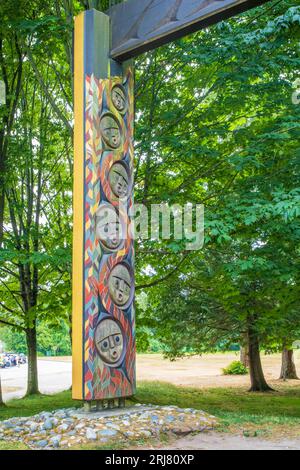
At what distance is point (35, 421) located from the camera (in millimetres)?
7027

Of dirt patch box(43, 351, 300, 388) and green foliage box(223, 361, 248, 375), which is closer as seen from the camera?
dirt patch box(43, 351, 300, 388)

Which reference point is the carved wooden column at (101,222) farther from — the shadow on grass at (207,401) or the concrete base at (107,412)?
the shadow on grass at (207,401)

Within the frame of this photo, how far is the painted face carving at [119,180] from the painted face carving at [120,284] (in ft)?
3.33

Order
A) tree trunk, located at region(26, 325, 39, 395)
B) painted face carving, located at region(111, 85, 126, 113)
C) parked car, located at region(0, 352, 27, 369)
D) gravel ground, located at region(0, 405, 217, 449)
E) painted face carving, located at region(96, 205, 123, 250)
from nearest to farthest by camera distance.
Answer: gravel ground, located at region(0, 405, 217, 449) < painted face carving, located at region(96, 205, 123, 250) < painted face carving, located at region(111, 85, 126, 113) < tree trunk, located at region(26, 325, 39, 395) < parked car, located at region(0, 352, 27, 369)

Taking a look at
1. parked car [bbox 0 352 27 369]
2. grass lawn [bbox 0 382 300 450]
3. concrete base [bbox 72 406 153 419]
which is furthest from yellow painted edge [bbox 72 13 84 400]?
parked car [bbox 0 352 27 369]

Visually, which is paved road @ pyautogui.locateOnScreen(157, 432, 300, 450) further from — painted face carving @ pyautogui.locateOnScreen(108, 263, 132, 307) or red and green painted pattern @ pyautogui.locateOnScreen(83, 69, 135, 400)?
painted face carving @ pyautogui.locateOnScreen(108, 263, 132, 307)

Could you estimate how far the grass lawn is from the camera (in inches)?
271

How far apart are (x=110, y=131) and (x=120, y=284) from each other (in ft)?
6.94

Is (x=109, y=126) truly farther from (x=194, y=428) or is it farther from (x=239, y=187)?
(x=194, y=428)

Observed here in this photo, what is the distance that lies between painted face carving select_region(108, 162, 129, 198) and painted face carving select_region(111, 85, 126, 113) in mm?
849

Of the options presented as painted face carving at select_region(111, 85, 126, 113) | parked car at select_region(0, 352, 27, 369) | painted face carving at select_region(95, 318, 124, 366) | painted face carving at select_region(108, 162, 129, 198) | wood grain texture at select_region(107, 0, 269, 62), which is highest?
wood grain texture at select_region(107, 0, 269, 62)

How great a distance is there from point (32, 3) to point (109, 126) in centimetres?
484

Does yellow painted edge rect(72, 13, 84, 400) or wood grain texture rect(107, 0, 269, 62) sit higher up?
wood grain texture rect(107, 0, 269, 62)

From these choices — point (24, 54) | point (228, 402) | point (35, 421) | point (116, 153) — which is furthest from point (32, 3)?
point (228, 402)
